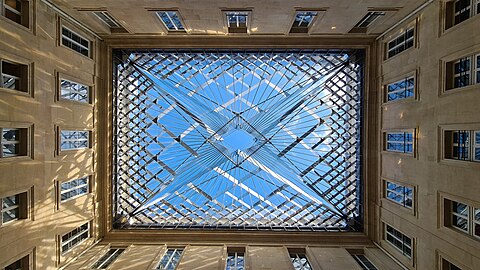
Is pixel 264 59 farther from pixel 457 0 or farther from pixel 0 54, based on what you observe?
pixel 0 54

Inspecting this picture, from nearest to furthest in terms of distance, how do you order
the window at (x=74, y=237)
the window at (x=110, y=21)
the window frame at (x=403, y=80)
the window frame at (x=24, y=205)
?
the window frame at (x=24, y=205), the window frame at (x=403, y=80), the window at (x=74, y=237), the window at (x=110, y=21)

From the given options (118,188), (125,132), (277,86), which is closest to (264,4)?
(277,86)

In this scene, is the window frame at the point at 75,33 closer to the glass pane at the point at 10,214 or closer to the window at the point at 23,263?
the glass pane at the point at 10,214

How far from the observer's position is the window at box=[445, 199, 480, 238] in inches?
457

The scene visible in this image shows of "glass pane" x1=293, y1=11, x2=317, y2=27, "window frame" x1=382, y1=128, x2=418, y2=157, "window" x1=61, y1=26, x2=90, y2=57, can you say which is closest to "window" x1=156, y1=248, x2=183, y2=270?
"window" x1=61, y1=26, x2=90, y2=57

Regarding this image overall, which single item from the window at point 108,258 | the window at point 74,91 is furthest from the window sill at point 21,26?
the window at point 108,258

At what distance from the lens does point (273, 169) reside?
23.5 metres

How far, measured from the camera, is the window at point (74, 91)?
53.8ft

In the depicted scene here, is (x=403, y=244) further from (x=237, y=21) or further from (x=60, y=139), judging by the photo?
(x=60, y=139)

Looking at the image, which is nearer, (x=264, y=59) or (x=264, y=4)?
(x=264, y=4)

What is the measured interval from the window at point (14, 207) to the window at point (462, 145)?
15.9m

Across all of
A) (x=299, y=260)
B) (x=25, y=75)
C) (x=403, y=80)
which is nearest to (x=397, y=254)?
(x=299, y=260)

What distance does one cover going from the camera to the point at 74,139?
57.4ft

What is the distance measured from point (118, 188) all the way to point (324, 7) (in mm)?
16196
